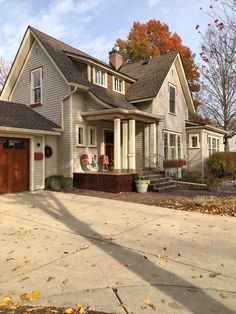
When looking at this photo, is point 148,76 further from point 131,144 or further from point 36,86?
point 36,86

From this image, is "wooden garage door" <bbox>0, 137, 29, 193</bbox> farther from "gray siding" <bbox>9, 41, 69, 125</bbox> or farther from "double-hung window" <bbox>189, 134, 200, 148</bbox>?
"double-hung window" <bbox>189, 134, 200, 148</bbox>

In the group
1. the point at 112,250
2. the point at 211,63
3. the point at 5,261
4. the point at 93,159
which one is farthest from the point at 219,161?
the point at 5,261

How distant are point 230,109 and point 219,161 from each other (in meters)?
10.1

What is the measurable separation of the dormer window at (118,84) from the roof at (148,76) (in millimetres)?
511

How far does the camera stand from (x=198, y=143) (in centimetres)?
2127

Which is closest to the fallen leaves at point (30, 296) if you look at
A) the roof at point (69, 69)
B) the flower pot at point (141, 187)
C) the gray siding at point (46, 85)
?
the flower pot at point (141, 187)

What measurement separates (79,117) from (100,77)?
3522mm

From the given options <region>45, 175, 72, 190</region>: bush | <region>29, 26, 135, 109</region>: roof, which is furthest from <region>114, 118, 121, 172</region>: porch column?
<region>45, 175, 72, 190</region>: bush

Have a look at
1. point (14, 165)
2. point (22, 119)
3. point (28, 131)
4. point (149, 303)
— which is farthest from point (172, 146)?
point (149, 303)

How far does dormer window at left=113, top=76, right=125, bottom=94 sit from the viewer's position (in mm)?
17891

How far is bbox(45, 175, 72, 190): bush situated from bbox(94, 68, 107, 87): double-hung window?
19.5ft

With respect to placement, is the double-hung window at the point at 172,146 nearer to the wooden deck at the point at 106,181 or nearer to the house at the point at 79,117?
the house at the point at 79,117

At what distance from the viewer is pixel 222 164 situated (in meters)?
19.3

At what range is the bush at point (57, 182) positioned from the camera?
1349 centimetres
